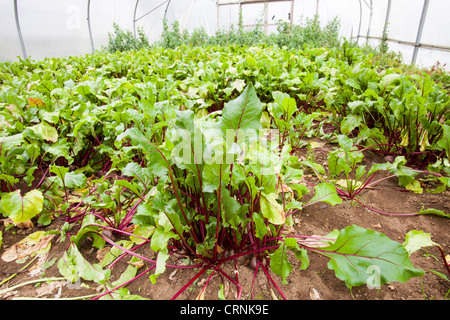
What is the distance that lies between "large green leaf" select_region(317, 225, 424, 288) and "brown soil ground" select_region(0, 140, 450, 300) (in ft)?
0.70

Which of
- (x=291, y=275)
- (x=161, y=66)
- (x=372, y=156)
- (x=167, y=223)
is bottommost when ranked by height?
(x=291, y=275)

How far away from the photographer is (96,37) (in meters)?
10.4

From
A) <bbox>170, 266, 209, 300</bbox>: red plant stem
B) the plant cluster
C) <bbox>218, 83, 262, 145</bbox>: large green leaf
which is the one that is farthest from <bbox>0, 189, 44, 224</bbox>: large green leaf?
<bbox>218, 83, 262, 145</bbox>: large green leaf

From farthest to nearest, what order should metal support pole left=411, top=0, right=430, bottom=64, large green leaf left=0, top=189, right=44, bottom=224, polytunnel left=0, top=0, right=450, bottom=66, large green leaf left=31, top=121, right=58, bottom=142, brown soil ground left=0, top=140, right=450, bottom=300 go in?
polytunnel left=0, top=0, right=450, bottom=66 < metal support pole left=411, top=0, right=430, bottom=64 < large green leaf left=31, top=121, right=58, bottom=142 < large green leaf left=0, top=189, right=44, bottom=224 < brown soil ground left=0, top=140, right=450, bottom=300

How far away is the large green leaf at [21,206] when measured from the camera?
137cm

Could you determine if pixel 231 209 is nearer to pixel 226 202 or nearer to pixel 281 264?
pixel 226 202

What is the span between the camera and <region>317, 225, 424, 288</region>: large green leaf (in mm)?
840

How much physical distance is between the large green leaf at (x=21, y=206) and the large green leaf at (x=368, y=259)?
1.52 metres

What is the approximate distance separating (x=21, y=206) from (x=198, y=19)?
1630 cm

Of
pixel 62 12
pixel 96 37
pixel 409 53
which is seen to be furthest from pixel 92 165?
pixel 96 37

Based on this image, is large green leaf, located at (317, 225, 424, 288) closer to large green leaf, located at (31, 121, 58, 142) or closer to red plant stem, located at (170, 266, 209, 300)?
red plant stem, located at (170, 266, 209, 300)

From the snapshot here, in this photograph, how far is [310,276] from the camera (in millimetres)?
1151
